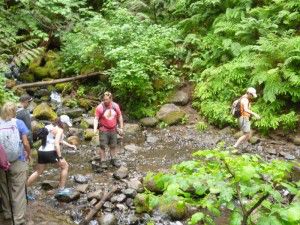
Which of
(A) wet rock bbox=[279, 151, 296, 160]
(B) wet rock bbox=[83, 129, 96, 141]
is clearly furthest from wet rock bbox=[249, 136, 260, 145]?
(B) wet rock bbox=[83, 129, 96, 141]

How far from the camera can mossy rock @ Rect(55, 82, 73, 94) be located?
1561 centimetres

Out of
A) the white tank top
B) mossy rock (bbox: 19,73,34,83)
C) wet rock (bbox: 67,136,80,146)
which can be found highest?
the white tank top

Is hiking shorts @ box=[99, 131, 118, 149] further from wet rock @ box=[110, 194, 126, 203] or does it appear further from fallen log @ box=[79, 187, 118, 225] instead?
wet rock @ box=[110, 194, 126, 203]

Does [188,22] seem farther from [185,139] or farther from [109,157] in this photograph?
[109,157]

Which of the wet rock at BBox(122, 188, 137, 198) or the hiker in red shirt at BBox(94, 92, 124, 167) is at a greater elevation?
the hiker in red shirt at BBox(94, 92, 124, 167)

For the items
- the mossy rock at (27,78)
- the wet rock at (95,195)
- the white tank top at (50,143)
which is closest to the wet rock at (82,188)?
the wet rock at (95,195)

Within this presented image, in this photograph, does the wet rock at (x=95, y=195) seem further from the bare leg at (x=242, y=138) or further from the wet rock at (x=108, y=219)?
the bare leg at (x=242, y=138)

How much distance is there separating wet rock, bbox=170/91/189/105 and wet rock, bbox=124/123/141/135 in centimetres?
172

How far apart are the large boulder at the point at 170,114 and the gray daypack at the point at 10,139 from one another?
7.65m

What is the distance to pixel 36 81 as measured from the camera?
16328 mm

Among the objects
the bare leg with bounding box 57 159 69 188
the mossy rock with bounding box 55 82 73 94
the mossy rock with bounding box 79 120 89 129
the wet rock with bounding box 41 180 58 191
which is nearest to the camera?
the bare leg with bounding box 57 159 69 188

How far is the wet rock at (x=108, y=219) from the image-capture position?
289 inches

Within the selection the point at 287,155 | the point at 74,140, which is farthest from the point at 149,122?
the point at 287,155

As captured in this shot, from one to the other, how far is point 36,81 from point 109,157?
686cm
